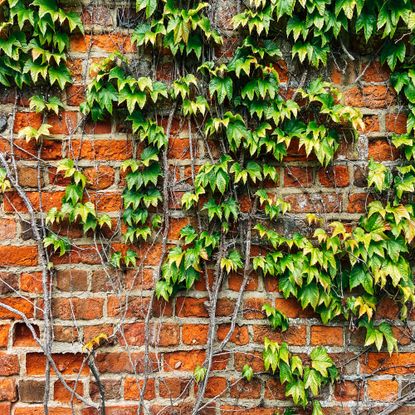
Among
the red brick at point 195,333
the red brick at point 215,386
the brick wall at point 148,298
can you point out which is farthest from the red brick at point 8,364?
the red brick at point 215,386

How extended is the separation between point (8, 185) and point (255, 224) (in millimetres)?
1041

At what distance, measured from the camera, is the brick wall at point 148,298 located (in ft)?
5.94

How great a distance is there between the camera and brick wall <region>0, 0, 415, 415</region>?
1810 millimetres

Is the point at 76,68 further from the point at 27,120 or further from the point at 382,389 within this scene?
the point at 382,389

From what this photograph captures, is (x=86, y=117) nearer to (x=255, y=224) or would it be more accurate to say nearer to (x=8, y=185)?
(x=8, y=185)

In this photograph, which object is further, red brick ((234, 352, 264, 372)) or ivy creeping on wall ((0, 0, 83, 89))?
red brick ((234, 352, 264, 372))

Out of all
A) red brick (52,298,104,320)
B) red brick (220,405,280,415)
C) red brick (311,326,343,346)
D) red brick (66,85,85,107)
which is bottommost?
red brick (220,405,280,415)

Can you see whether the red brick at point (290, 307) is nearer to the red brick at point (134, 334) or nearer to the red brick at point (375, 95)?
the red brick at point (134, 334)

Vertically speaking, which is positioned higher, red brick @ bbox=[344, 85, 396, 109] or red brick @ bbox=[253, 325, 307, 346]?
red brick @ bbox=[344, 85, 396, 109]

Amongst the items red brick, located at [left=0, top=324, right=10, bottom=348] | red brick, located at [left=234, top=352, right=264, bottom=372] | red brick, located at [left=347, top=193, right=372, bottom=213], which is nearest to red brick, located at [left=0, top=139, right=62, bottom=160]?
red brick, located at [left=0, top=324, right=10, bottom=348]

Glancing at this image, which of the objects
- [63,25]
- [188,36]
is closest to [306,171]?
[188,36]

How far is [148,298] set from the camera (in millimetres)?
1838

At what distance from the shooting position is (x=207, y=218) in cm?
186

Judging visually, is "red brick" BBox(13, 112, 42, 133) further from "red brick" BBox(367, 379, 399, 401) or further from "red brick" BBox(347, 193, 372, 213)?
"red brick" BBox(367, 379, 399, 401)
